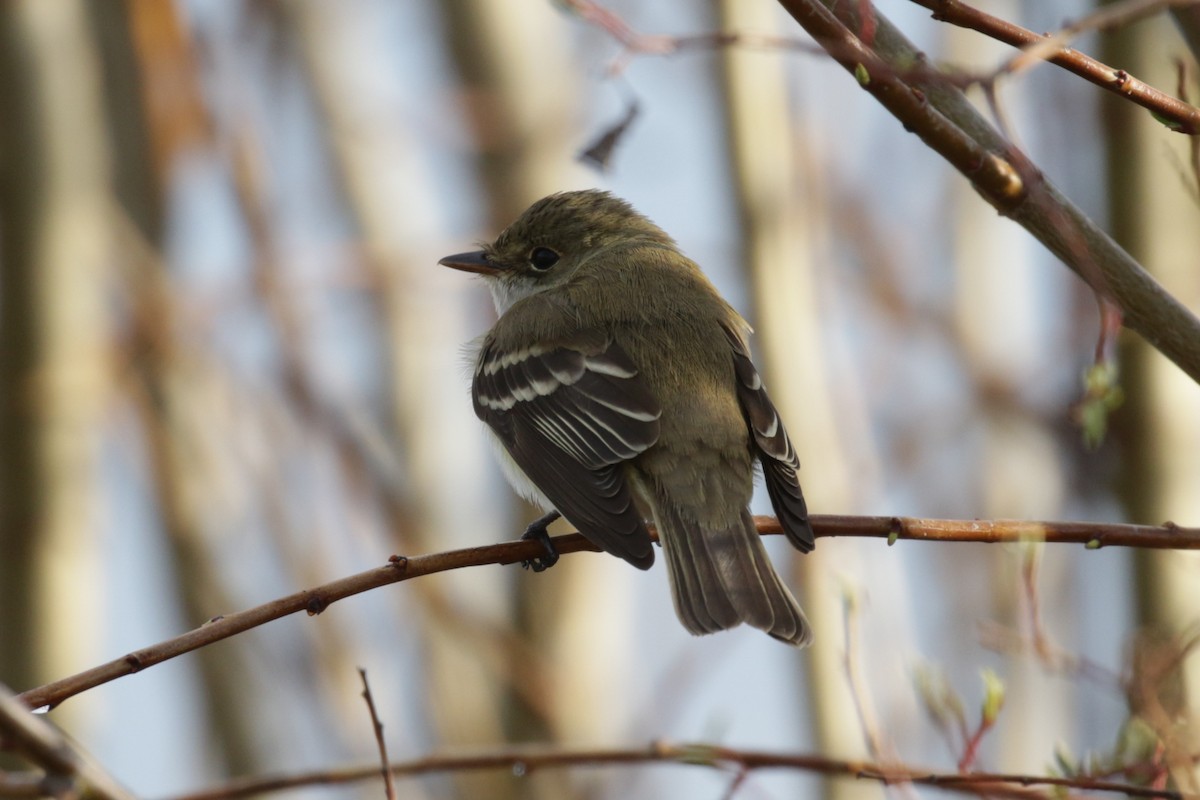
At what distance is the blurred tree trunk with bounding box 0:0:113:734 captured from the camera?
16.7 ft

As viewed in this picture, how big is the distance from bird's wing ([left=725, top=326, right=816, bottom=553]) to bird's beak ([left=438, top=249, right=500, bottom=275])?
4.25ft

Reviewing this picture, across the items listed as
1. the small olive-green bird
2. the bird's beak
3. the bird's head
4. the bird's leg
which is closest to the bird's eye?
the bird's head

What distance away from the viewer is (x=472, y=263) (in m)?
5.82

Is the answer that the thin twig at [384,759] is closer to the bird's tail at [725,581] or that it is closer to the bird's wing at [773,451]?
the bird's tail at [725,581]

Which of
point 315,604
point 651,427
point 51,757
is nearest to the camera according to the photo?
point 51,757

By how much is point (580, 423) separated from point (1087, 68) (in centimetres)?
223

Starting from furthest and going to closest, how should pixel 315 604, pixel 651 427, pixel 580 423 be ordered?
1. pixel 580 423
2. pixel 651 427
3. pixel 315 604

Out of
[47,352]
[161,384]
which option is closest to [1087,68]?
[47,352]

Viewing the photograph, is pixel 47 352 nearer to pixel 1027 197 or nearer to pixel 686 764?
pixel 686 764

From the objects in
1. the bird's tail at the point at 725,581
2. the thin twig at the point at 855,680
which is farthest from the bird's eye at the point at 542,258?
the thin twig at the point at 855,680

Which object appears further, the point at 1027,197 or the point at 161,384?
the point at 161,384

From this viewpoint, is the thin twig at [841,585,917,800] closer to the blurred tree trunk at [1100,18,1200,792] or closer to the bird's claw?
the bird's claw

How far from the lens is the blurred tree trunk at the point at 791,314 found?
5.70 meters

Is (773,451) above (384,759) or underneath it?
above
